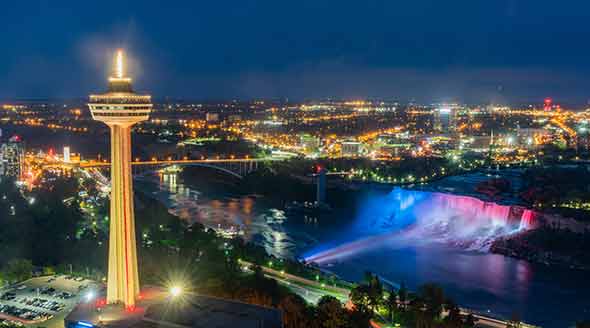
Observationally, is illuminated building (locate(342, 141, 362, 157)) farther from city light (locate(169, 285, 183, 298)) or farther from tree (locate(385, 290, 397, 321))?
city light (locate(169, 285, 183, 298))

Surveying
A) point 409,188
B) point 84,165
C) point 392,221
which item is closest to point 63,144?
point 84,165

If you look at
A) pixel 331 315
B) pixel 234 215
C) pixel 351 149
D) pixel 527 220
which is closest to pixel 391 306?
pixel 331 315

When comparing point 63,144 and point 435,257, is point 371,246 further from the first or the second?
point 63,144

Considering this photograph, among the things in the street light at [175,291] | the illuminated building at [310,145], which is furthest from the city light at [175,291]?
the illuminated building at [310,145]

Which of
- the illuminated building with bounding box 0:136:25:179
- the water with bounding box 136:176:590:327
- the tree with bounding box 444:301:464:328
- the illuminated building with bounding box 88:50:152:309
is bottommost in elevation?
the water with bounding box 136:176:590:327

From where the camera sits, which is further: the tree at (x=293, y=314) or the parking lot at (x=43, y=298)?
the parking lot at (x=43, y=298)

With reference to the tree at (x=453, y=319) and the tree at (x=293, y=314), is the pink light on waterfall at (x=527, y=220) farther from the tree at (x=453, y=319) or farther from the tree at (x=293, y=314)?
the tree at (x=293, y=314)

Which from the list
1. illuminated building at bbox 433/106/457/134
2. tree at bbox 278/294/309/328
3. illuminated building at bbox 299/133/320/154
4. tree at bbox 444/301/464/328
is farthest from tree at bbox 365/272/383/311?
illuminated building at bbox 433/106/457/134
